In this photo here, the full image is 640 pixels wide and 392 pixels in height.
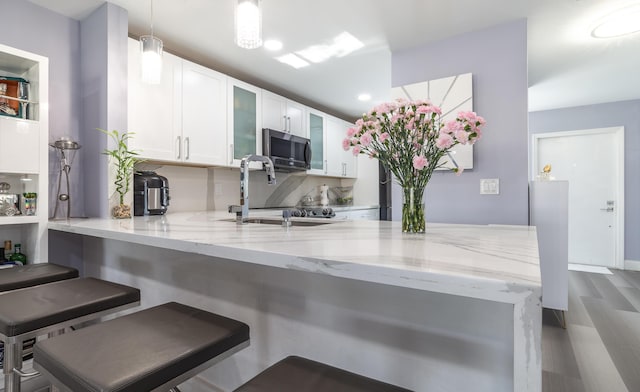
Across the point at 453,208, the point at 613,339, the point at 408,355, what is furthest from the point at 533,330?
the point at 613,339

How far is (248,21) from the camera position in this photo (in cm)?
138

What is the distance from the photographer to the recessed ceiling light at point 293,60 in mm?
3035

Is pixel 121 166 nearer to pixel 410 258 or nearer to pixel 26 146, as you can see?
pixel 26 146

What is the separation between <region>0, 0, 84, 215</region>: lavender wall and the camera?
200cm

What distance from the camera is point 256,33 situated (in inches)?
55.4

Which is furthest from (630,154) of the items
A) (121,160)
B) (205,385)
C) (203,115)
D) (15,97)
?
(15,97)

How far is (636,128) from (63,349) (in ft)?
20.7

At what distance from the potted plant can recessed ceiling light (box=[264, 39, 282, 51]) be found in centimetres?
133

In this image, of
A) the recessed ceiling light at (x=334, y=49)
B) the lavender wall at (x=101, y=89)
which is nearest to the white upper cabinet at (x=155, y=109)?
the lavender wall at (x=101, y=89)

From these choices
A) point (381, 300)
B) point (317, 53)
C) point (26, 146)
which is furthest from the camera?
point (317, 53)

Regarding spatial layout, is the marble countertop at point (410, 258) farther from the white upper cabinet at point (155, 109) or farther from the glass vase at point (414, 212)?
the white upper cabinet at point (155, 109)

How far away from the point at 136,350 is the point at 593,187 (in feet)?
19.6

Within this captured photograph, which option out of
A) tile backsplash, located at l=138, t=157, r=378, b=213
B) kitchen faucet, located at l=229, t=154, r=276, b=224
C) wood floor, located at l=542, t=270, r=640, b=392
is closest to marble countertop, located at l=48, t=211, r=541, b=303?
kitchen faucet, located at l=229, t=154, r=276, b=224

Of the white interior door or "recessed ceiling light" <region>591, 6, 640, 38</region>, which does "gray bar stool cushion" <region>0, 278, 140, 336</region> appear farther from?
the white interior door
